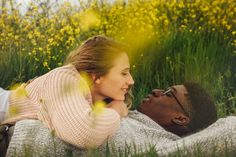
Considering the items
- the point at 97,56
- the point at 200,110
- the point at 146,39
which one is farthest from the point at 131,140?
the point at 146,39

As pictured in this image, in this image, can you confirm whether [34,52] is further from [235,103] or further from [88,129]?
[88,129]

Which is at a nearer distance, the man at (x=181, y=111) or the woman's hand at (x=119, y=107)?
the woman's hand at (x=119, y=107)

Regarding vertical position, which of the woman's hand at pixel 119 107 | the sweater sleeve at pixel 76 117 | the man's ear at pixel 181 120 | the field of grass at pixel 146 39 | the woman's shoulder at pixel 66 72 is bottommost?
the field of grass at pixel 146 39

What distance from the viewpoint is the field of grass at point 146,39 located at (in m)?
6.49

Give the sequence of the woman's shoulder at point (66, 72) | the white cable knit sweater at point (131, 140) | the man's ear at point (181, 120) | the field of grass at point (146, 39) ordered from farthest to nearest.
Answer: the field of grass at point (146, 39)
the man's ear at point (181, 120)
the woman's shoulder at point (66, 72)
the white cable knit sweater at point (131, 140)

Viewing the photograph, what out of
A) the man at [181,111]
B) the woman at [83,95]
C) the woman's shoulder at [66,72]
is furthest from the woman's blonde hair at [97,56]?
the man at [181,111]

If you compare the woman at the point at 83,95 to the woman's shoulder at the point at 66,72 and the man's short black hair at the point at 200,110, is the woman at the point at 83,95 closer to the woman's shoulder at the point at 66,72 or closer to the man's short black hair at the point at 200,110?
the woman's shoulder at the point at 66,72

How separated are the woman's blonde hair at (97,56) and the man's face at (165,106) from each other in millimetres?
417

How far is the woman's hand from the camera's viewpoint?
15.0ft

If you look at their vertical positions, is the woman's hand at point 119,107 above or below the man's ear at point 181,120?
above

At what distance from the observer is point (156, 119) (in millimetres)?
4875

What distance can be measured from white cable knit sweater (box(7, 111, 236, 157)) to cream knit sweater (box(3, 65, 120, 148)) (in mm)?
66

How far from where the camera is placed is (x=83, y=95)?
13.9 ft

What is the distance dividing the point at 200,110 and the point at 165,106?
0.22m
